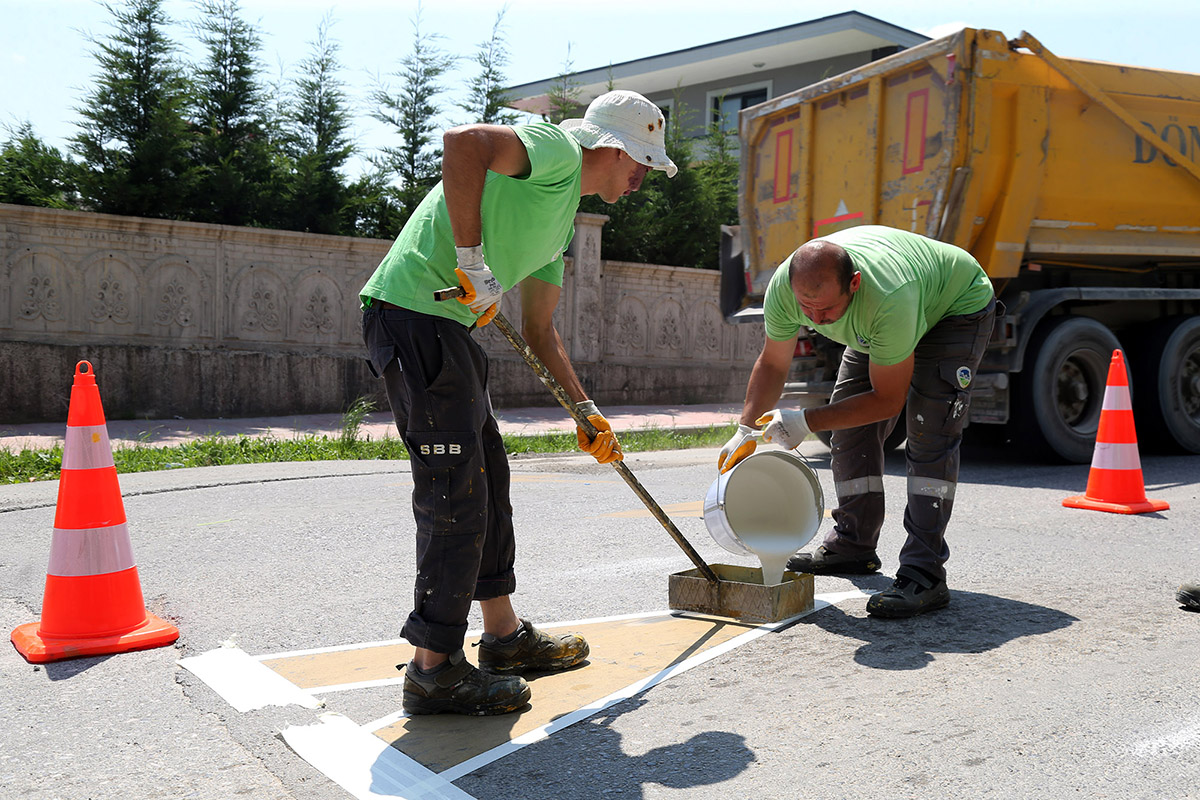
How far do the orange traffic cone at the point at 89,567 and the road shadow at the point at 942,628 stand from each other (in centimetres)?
223

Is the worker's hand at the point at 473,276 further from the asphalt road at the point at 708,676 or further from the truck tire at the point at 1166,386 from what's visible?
the truck tire at the point at 1166,386

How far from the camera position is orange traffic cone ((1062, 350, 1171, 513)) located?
18.6 ft

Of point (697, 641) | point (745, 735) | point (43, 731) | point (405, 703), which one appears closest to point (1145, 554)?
point (697, 641)

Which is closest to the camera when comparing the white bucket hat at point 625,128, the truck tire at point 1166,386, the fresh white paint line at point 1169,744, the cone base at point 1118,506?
the fresh white paint line at point 1169,744

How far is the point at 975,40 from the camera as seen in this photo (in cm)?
669

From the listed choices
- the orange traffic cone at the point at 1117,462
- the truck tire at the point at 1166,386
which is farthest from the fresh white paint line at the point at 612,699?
the truck tire at the point at 1166,386

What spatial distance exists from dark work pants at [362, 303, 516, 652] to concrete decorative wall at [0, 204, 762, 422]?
8924mm

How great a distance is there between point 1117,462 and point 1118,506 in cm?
26

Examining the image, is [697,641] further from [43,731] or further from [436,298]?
[43,731]

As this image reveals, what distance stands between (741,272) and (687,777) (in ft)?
23.9

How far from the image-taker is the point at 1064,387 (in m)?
7.54

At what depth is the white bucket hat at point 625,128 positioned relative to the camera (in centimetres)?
277

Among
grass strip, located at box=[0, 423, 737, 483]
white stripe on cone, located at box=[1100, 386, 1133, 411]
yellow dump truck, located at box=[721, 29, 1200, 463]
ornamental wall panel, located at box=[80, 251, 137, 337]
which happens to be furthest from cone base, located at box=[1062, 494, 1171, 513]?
ornamental wall panel, located at box=[80, 251, 137, 337]

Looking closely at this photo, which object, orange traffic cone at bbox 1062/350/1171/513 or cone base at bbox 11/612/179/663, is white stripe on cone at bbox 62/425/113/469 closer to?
cone base at bbox 11/612/179/663
